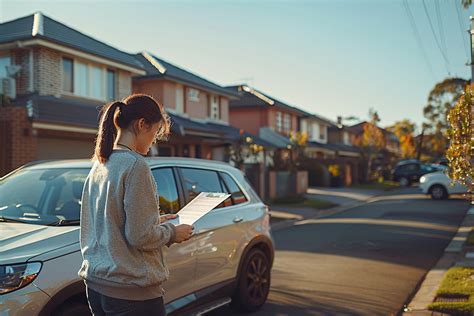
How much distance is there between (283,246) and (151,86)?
1486cm

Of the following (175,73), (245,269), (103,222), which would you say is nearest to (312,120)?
(175,73)

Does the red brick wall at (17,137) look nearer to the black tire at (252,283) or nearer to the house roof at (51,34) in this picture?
the house roof at (51,34)

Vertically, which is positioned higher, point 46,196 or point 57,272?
point 46,196

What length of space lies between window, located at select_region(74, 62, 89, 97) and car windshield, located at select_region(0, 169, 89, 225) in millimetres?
13687

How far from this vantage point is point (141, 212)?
251 centimetres

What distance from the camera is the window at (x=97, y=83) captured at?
18.7 m

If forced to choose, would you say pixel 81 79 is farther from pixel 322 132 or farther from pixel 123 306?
pixel 322 132

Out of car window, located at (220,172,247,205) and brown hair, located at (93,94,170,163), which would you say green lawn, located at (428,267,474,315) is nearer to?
car window, located at (220,172,247,205)

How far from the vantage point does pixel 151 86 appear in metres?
24.3

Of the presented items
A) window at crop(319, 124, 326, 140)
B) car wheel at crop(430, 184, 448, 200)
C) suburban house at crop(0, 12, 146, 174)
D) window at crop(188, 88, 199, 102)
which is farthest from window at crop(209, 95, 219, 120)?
window at crop(319, 124, 326, 140)

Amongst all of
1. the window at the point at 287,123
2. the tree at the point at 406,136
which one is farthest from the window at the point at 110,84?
the tree at the point at 406,136

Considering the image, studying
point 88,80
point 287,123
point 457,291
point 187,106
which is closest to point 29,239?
point 457,291

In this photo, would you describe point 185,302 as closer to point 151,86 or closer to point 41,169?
point 41,169

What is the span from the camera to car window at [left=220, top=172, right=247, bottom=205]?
5945mm
